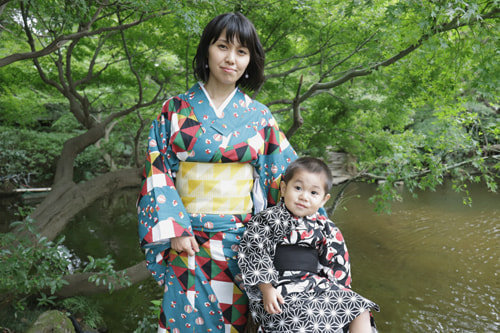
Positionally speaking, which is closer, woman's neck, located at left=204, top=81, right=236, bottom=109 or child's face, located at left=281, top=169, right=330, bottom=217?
child's face, located at left=281, top=169, right=330, bottom=217

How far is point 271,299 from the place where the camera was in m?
1.35

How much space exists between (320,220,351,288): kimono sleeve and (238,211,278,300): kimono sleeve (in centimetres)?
25

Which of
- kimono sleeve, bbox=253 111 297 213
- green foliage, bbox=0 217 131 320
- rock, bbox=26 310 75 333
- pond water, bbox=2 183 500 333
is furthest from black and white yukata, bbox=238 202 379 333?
pond water, bbox=2 183 500 333

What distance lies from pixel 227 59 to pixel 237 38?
4.0 inches

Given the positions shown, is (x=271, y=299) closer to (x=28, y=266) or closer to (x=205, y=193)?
(x=205, y=193)

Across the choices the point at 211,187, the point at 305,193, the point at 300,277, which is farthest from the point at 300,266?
the point at 211,187

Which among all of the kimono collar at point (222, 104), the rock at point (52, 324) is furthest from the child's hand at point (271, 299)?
the rock at point (52, 324)

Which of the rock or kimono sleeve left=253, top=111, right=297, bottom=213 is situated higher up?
kimono sleeve left=253, top=111, right=297, bottom=213

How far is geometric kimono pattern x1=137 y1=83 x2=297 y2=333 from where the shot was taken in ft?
5.04

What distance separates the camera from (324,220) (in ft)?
5.11

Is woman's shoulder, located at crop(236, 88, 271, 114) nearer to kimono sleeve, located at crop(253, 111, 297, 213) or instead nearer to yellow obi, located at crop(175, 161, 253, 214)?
kimono sleeve, located at crop(253, 111, 297, 213)

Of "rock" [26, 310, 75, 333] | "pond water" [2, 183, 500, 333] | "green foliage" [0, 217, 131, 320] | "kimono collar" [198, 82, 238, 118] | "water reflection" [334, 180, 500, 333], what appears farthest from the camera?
"water reflection" [334, 180, 500, 333]

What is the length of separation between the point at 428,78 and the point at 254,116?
3.41 meters

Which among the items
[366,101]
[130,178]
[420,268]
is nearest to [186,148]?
[130,178]
